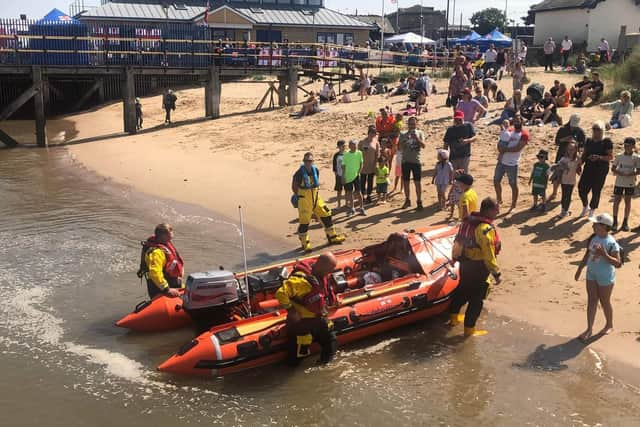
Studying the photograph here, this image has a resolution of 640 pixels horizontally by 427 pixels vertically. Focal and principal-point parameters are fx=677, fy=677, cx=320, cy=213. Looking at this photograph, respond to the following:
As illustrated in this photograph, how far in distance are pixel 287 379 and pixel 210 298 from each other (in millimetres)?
1269

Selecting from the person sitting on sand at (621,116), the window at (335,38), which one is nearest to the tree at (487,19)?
the window at (335,38)

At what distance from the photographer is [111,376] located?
7.26 m

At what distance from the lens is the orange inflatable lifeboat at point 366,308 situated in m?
7.09

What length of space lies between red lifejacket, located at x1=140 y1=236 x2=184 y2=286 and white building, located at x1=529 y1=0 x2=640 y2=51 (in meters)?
28.0

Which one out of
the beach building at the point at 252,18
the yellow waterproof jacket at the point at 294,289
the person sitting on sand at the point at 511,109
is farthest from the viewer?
the beach building at the point at 252,18

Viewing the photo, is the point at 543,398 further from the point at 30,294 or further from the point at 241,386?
the point at 30,294

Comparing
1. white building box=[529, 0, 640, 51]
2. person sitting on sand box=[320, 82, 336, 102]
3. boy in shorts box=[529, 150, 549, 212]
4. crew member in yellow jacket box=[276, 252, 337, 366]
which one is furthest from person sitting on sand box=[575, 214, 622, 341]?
white building box=[529, 0, 640, 51]

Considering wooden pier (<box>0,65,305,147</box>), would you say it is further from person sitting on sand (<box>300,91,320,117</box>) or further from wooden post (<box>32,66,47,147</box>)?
person sitting on sand (<box>300,91,320,117</box>)

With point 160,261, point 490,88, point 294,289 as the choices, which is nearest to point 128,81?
point 490,88

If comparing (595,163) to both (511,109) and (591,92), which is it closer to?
(511,109)

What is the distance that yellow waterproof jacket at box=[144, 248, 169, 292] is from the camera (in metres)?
7.71

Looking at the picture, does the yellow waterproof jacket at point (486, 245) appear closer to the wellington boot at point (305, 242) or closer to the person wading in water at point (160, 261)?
the person wading in water at point (160, 261)

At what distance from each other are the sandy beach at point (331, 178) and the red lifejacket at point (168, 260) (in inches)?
150

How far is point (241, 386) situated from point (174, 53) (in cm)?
1943
